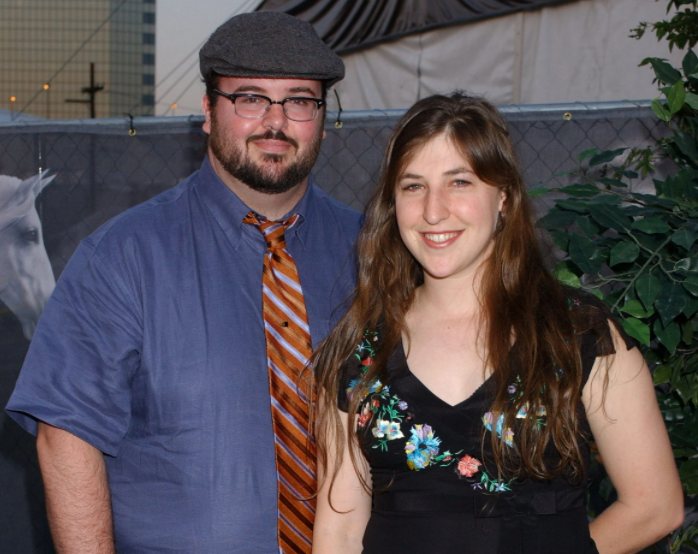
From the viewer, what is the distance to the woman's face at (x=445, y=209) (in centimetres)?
158

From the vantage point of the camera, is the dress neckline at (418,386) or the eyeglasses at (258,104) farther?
the eyeglasses at (258,104)

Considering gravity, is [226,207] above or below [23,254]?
above

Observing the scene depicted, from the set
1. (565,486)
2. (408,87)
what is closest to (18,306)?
(565,486)

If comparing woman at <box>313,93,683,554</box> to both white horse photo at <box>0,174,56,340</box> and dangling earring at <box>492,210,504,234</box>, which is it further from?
white horse photo at <box>0,174,56,340</box>

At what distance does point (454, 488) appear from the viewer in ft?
4.96

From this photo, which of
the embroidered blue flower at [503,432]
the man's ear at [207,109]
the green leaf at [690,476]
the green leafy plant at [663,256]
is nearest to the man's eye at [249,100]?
the man's ear at [207,109]

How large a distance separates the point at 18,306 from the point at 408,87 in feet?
11.7

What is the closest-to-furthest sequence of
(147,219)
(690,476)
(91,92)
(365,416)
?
(365,416), (147,219), (690,476), (91,92)

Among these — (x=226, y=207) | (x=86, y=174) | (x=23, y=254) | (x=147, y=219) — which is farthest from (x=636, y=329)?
(x=23, y=254)

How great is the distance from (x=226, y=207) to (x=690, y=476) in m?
1.37

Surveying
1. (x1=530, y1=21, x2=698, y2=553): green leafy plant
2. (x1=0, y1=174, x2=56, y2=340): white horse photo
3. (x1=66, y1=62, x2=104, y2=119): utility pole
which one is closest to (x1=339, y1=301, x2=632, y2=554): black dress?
(x1=530, y1=21, x2=698, y2=553): green leafy plant

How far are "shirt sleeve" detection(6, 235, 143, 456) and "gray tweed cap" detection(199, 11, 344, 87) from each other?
0.56 metres

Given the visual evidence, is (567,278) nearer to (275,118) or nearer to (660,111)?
(660,111)

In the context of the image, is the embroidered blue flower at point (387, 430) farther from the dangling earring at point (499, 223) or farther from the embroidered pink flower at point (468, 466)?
the dangling earring at point (499, 223)
